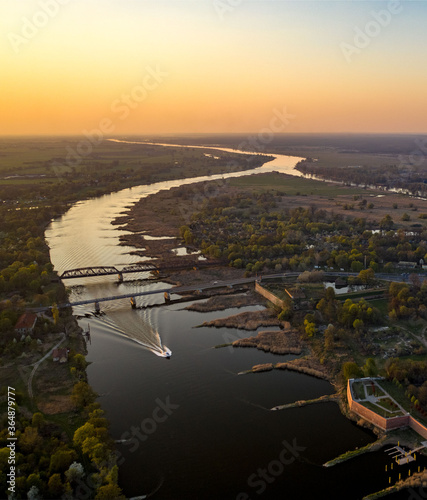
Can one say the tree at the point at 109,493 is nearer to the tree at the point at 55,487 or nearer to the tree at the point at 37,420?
the tree at the point at 55,487

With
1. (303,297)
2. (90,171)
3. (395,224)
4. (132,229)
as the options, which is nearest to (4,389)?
(303,297)

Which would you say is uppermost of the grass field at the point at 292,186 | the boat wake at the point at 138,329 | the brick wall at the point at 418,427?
the grass field at the point at 292,186

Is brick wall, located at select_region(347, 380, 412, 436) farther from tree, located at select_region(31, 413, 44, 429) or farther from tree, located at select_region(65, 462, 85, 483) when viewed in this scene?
tree, located at select_region(31, 413, 44, 429)

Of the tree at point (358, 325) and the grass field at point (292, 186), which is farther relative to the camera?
the grass field at point (292, 186)

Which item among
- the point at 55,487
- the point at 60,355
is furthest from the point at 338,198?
the point at 55,487

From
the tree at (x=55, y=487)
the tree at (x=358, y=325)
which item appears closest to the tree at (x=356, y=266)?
the tree at (x=358, y=325)

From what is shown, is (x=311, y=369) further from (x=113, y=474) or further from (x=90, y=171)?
(x=90, y=171)
